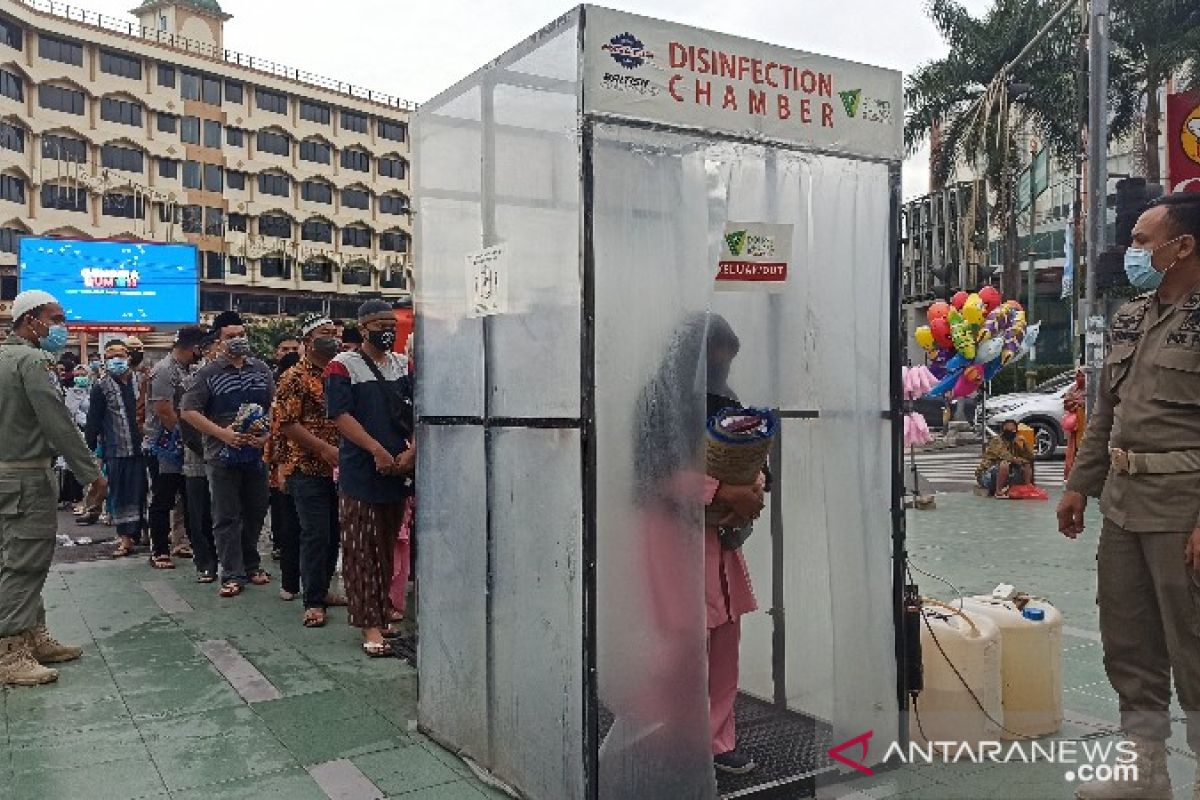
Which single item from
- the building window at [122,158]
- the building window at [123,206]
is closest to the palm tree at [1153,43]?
the building window at [123,206]

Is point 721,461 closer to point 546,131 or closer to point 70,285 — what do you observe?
point 546,131

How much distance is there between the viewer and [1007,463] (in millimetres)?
12953

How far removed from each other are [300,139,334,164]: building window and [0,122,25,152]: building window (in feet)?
51.1

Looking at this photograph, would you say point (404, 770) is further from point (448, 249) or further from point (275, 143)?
point (275, 143)

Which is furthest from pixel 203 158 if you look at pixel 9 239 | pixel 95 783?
pixel 95 783

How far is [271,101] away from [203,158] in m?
6.02

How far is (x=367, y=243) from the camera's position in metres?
63.6

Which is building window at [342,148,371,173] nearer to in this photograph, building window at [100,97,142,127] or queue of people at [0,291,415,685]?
building window at [100,97,142,127]

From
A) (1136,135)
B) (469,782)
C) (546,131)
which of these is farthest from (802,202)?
(1136,135)

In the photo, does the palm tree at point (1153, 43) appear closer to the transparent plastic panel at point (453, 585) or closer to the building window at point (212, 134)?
the transparent plastic panel at point (453, 585)

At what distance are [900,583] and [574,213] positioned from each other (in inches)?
78.3

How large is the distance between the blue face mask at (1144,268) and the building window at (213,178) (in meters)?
57.5

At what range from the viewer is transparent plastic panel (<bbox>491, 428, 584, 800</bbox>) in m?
3.44

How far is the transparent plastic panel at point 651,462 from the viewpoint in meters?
3.43
